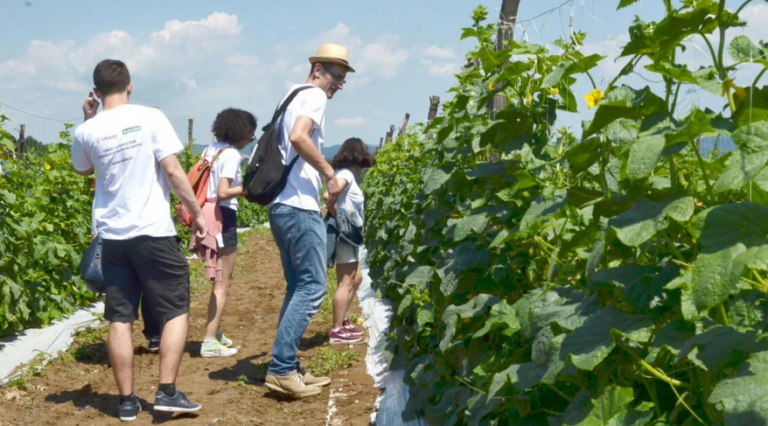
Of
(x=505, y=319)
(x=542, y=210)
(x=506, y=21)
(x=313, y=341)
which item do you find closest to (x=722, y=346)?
(x=542, y=210)

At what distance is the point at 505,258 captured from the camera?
241cm

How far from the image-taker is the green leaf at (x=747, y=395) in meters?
1.02

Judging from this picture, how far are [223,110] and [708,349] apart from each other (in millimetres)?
4701

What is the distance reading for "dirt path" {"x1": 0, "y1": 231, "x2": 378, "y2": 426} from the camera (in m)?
4.27

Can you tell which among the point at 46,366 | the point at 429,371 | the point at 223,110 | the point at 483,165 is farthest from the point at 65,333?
the point at 483,165

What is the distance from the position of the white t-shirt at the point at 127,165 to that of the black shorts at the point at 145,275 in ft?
0.19

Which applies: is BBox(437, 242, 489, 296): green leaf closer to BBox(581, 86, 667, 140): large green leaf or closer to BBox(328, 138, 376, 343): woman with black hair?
BBox(581, 86, 667, 140): large green leaf

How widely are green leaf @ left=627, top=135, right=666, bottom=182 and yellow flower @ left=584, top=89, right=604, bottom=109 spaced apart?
72 cm

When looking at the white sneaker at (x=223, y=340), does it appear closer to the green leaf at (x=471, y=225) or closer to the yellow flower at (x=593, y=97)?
the green leaf at (x=471, y=225)

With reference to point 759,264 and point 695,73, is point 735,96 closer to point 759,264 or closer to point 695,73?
point 695,73

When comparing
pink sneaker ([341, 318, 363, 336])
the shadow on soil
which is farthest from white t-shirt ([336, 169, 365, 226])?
the shadow on soil

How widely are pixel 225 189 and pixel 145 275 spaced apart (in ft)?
4.21

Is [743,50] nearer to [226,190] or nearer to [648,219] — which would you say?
[648,219]

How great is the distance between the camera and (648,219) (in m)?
1.25
